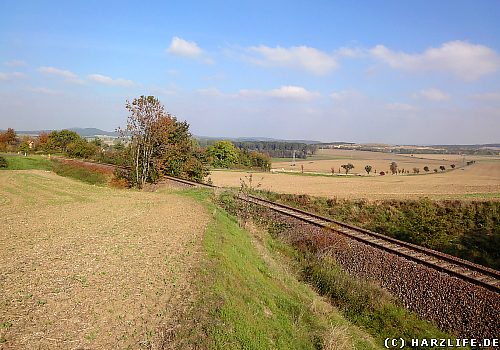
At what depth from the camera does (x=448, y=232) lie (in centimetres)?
2442

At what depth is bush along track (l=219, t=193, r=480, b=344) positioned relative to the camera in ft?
38.0

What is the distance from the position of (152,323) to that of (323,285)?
8.91m

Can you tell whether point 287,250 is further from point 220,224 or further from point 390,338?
point 390,338

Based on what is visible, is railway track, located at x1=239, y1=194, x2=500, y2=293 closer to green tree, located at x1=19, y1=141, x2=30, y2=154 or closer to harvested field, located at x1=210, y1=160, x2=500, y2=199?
harvested field, located at x1=210, y1=160, x2=500, y2=199

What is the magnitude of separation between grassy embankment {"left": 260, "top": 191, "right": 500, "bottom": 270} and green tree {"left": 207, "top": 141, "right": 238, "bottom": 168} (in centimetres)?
6671

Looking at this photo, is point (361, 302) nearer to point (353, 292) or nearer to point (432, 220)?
point (353, 292)

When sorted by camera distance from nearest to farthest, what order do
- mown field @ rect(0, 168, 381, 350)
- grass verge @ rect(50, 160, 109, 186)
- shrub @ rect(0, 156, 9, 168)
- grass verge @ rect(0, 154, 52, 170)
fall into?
mown field @ rect(0, 168, 381, 350) → grass verge @ rect(50, 160, 109, 186) → shrub @ rect(0, 156, 9, 168) → grass verge @ rect(0, 154, 52, 170)

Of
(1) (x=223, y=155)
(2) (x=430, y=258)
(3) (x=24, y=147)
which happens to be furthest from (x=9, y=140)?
(2) (x=430, y=258)

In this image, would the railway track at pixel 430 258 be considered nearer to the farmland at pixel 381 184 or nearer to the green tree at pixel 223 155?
the farmland at pixel 381 184

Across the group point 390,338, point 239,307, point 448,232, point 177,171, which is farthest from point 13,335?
point 177,171

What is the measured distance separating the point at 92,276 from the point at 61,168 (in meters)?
50.5

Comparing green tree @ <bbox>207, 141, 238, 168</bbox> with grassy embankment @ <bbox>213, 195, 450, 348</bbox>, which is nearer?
grassy embankment @ <bbox>213, 195, 450, 348</bbox>

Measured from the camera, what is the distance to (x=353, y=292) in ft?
44.0

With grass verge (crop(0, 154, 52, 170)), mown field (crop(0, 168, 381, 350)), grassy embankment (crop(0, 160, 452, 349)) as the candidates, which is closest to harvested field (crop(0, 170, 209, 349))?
mown field (crop(0, 168, 381, 350))
